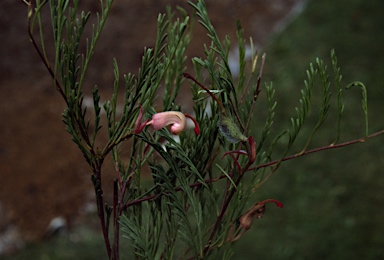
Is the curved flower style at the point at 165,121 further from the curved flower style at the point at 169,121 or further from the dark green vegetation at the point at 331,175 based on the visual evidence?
the dark green vegetation at the point at 331,175

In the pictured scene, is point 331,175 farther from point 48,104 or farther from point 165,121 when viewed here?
point 165,121

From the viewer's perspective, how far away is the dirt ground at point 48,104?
12.6ft

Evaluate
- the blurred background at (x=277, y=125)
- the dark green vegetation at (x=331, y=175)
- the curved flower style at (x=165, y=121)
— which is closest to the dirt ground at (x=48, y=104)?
the blurred background at (x=277, y=125)

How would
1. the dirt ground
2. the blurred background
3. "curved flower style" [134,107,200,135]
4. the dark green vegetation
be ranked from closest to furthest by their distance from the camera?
1. "curved flower style" [134,107,200,135]
2. the dark green vegetation
3. the blurred background
4. the dirt ground

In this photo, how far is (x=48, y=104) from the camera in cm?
466

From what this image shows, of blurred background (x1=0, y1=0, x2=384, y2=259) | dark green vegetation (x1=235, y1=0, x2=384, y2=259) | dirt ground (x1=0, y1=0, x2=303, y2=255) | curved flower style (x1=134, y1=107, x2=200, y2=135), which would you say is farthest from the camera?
dirt ground (x1=0, y1=0, x2=303, y2=255)

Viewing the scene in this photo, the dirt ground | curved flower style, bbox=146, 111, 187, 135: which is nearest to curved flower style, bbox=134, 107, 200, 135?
curved flower style, bbox=146, 111, 187, 135

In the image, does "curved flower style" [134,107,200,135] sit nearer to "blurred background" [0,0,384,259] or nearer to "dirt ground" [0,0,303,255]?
"blurred background" [0,0,384,259]

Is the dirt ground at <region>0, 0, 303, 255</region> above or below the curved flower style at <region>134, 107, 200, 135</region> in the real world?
below

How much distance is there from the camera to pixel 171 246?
1.40 metres

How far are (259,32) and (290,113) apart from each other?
1449mm

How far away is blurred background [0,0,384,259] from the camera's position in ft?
11.3

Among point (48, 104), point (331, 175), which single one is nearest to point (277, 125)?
point (331, 175)

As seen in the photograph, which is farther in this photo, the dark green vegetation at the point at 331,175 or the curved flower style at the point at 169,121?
the dark green vegetation at the point at 331,175
